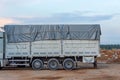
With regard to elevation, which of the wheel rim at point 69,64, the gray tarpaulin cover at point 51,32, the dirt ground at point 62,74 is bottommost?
the dirt ground at point 62,74

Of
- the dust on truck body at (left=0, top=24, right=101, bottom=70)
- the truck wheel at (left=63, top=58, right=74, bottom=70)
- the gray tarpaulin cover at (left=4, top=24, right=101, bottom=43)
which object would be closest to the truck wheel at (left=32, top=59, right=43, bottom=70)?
the dust on truck body at (left=0, top=24, right=101, bottom=70)

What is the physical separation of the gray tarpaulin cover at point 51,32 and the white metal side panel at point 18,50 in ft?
1.42

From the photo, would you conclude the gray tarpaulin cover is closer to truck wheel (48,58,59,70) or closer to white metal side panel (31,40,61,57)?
white metal side panel (31,40,61,57)

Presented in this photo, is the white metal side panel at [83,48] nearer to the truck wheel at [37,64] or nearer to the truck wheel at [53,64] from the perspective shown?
the truck wheel at [53,64]

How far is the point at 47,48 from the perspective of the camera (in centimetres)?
3484

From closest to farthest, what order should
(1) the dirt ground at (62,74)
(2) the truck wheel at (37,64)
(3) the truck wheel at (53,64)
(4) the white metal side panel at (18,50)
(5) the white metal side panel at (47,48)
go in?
(1) the dirt ground at (62,74), (5) the white metal side panel at (47,48), (4) the white metal side panel at (18,50), (3) the truck wheel at (53,64), (2) the truck wheel at (37,64)

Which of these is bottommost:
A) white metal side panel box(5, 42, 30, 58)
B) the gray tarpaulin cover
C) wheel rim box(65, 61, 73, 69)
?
wheel rim box(65, 61, 73, 69)

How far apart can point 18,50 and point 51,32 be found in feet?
10.5

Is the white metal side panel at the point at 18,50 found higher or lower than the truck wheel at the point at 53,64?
higher

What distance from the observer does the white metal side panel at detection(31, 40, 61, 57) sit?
3488 centimetres

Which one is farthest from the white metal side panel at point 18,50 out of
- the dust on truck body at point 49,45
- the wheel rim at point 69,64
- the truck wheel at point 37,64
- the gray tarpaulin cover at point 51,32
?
the wheel rim at point 69,64

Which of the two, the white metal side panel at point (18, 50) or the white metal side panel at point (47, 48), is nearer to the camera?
the white metal side panel at point (47, 48)

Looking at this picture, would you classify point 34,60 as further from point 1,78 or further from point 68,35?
point 1,78

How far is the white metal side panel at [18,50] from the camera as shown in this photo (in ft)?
115
